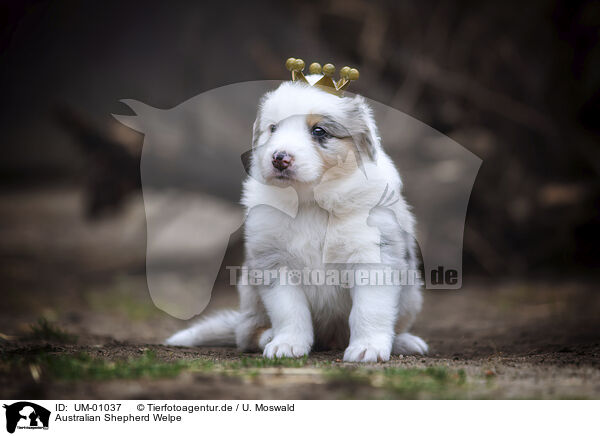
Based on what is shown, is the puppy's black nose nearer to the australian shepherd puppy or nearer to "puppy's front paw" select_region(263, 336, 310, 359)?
the australian shepherd puppy

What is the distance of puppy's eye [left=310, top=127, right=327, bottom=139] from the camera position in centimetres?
367

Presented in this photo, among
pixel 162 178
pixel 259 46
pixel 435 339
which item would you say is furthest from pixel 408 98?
pixel 435 339

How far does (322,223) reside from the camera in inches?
148

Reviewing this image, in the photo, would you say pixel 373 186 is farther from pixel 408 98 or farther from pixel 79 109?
pixel 79 109

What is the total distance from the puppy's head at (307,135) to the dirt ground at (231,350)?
1052 millimetres

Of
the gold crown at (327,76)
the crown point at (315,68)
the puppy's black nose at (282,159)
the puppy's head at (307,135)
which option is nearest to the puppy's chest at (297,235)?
the puppy's head at (307,135)

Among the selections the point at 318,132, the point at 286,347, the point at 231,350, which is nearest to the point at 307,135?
the point at 318,132

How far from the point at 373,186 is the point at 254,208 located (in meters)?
0.73

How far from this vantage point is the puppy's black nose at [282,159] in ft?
11.5

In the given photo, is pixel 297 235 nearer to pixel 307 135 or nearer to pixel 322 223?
pixel 322 223

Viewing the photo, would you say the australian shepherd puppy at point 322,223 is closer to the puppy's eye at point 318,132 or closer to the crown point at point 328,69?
the puppy's eye at point 318,132
